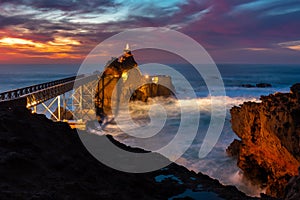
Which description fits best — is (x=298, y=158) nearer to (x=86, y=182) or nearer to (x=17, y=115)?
(x=86, y=182)

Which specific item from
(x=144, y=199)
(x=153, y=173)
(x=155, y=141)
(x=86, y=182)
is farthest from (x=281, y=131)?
(x=155, y=141)

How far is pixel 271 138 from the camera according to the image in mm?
16312

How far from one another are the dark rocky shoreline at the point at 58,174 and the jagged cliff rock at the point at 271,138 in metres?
4.76

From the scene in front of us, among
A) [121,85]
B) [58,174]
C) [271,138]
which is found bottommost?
Answer: [271,138]

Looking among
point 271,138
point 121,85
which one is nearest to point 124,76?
point 121,85

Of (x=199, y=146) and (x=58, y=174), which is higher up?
(x=58, y=174)

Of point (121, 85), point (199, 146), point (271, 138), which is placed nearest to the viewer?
point (271, 138)

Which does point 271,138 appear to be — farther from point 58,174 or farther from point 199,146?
point 58,174

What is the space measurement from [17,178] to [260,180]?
16.2m

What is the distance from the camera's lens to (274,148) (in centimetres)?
1614

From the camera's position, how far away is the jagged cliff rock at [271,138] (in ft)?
46.8

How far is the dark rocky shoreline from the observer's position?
7.75 metres

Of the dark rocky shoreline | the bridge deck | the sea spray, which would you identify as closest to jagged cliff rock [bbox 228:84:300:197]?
the sea spray

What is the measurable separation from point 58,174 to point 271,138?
1253cm
